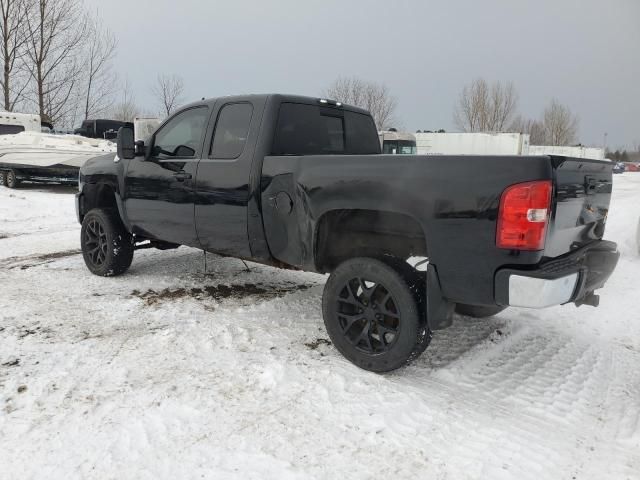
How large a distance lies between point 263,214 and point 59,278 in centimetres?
297

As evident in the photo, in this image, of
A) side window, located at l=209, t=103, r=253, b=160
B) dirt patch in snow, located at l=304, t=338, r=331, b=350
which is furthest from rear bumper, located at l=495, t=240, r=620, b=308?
side window, located at l=209, t=103, r=253, b=160

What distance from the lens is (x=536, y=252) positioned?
2.59 meters

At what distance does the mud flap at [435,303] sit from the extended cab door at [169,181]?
7.68 ft

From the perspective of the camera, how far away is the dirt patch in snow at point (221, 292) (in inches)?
188

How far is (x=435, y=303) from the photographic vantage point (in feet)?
9.51

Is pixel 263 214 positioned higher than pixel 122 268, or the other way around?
pixel 263 214

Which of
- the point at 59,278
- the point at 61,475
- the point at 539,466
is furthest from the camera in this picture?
the point at 59,278

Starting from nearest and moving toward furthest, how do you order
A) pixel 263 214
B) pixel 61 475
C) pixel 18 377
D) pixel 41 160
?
pixel 61 475
pixel 18 377
pixel 263 214
pixel 41 160

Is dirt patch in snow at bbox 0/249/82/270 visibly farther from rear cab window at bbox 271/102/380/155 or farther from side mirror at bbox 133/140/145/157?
rear cab window at bbox 271/102/380/155

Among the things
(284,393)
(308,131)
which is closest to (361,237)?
(308,131)

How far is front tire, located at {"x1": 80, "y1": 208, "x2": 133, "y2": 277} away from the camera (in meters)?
5.25

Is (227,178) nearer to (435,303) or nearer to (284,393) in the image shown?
(284,393)

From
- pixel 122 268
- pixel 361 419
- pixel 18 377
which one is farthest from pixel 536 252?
pixel 122 268

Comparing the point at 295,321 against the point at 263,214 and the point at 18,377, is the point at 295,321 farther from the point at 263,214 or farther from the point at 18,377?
the point at 18,377
